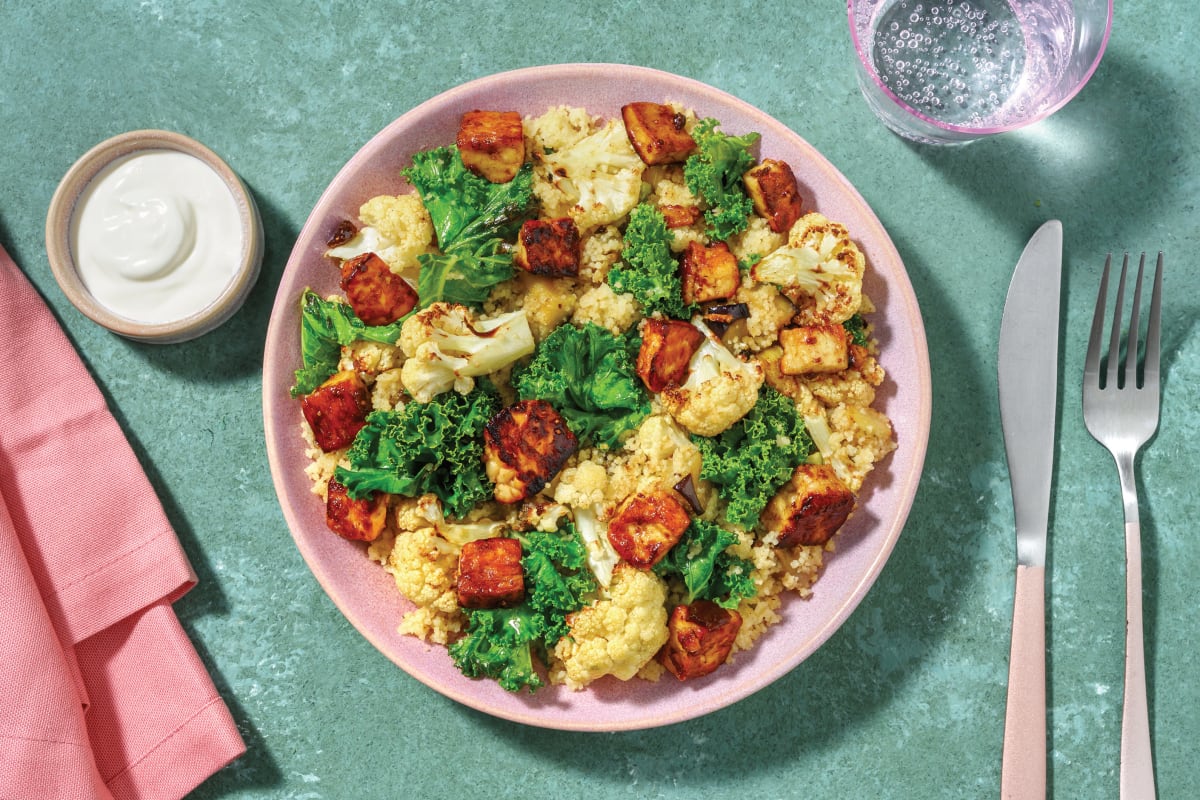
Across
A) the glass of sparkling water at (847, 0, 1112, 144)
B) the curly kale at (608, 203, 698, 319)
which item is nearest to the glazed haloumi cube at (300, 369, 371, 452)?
the curly kale at (608, 203, 698, 319)

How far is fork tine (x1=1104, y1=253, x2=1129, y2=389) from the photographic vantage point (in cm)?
275

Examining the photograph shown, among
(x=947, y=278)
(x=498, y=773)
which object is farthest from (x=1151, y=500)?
(x=498, y=773)

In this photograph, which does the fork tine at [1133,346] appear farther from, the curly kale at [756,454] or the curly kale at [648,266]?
the curly kale at [648,266]

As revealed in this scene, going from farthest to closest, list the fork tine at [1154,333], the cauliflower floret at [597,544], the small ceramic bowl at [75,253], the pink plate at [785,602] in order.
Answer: the fork tine at [1154,333] < the small ceramic bowl at [75,253] < the pink plate at [785,602] < the cauliflower floret at [597,544]

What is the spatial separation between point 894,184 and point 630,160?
37.6 inches

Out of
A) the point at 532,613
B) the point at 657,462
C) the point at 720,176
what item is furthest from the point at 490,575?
the point at 720,176

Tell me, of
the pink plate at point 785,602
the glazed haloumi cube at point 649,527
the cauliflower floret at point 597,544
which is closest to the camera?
the glazed haloumi cube at point 649,527

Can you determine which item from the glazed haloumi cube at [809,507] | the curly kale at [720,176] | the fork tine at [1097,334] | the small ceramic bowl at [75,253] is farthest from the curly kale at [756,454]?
the small ceramic bowl at [75,253]

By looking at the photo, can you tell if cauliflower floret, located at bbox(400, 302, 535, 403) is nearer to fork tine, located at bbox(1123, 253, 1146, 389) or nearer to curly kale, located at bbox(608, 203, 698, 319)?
curly kale, located at bbox(608, 203, 698, 319)

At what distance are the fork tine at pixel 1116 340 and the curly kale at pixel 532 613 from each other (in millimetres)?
1802

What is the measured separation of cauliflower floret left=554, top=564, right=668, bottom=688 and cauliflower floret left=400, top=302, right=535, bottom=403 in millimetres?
666

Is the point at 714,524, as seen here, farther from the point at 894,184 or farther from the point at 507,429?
the point at 894,184

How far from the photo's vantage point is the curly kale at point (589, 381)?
240 cm

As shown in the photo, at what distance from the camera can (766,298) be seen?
8.11ft
